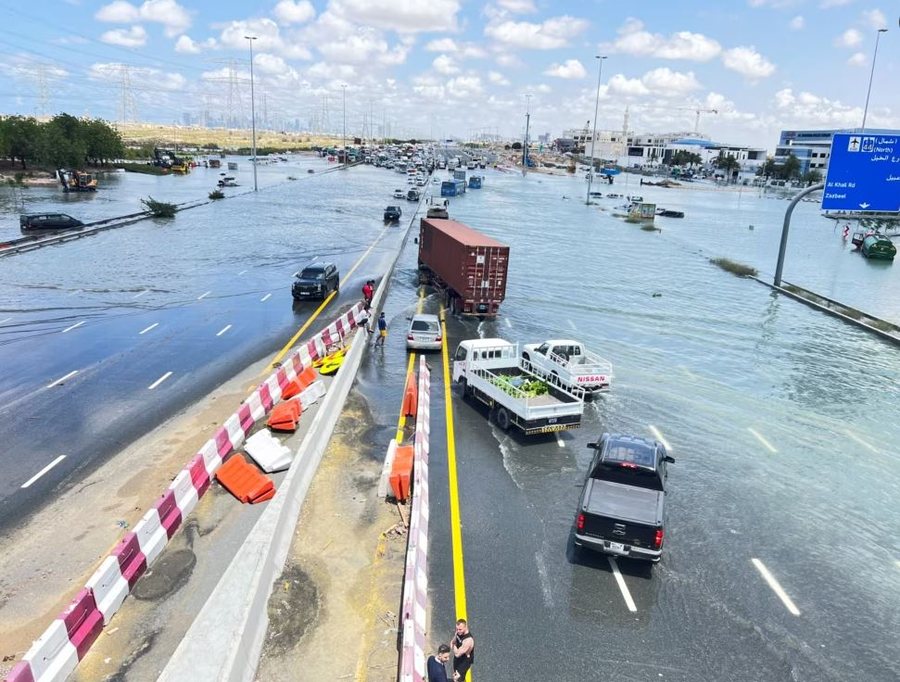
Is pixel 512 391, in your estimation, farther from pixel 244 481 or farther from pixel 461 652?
pixel 461 652

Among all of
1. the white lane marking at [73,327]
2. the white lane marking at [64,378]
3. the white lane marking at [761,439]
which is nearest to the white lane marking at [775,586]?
the white lane marking at [761,439]

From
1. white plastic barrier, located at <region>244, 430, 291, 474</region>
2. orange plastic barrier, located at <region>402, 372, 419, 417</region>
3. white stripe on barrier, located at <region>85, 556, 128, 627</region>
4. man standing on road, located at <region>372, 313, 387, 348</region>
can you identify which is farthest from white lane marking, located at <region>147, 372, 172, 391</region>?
white stripe on barrier, located at <region>85, 556, 128, 627</region>

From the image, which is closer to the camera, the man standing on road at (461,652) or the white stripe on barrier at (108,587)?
the man standing on road at (461,652)

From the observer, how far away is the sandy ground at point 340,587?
9125 millimetres

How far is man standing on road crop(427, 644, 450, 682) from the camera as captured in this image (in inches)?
325

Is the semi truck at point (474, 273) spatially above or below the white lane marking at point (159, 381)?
above

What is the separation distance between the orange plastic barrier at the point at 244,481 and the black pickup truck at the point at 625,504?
7055 millimetres

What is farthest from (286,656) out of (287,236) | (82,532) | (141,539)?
(287,236)

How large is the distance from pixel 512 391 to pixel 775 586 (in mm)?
8551

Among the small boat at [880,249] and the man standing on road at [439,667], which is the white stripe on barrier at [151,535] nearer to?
the man standing on road at [439,667]

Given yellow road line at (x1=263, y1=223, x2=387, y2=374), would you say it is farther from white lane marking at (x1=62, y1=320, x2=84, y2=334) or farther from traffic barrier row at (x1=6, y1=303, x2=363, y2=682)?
white lane marking at (x1=62, y1=320, x2=84, y2=334)

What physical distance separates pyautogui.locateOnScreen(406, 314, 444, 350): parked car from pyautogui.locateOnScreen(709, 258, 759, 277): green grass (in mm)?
36320

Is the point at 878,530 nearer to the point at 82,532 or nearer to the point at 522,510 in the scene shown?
the point at 522,510

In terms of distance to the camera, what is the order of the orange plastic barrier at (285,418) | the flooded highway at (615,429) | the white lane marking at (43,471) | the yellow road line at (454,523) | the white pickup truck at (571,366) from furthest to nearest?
the white pickup truck at (571,366)
the orange plastic barrier at (285,418)
the white lane marking at (43,471)
the yellow road line at (454,523)
the flooded highway at (615,429)
